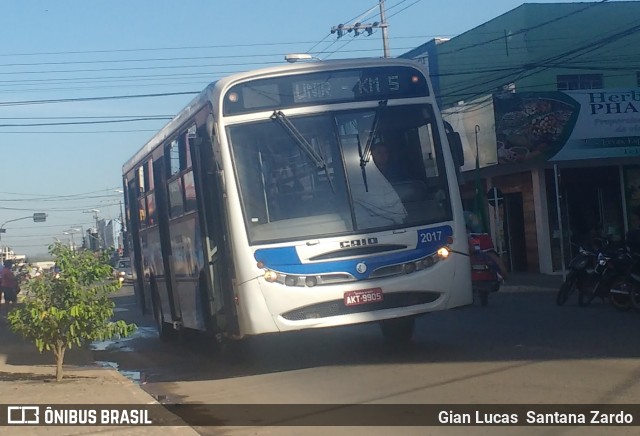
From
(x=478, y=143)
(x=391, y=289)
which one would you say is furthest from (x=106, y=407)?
(x=478, y=143)

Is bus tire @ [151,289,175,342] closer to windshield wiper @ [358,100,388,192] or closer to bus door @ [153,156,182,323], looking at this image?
bus door @ [153,156,182,323]

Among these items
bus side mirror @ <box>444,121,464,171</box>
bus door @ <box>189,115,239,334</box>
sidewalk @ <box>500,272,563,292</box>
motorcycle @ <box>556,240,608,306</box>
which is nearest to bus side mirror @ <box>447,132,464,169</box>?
bus side mirror @ <box>444,121,464,171</box>

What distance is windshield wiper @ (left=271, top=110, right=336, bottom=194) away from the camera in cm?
1059

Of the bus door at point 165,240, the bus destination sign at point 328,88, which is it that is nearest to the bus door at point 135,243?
the bus door at point 165,240

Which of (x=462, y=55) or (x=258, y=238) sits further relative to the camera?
(x=462, y=55)

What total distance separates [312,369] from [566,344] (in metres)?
3.21

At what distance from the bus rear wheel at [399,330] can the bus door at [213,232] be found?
2.53 m

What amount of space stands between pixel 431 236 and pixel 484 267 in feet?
24.5

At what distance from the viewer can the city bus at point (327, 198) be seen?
10.4 metres

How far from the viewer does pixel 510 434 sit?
23.3ft

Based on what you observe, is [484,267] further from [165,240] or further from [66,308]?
[66,308]

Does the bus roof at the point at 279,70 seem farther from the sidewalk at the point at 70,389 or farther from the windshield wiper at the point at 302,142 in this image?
the sidewalk at the point at 70,389

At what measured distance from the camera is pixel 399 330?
12.8 m

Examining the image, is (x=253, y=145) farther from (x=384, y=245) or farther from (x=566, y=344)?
(x=566, y=344)
